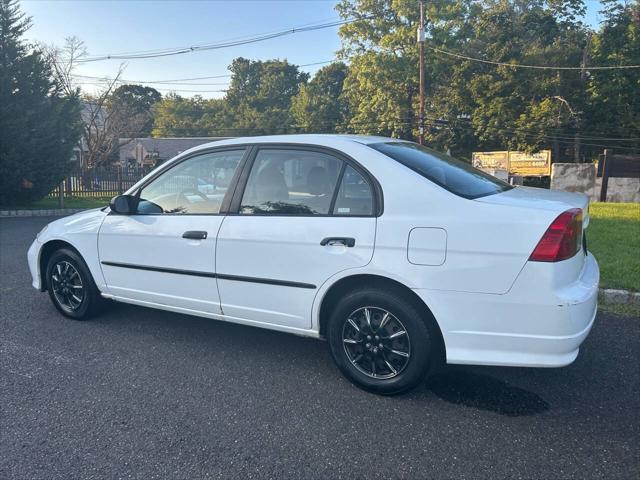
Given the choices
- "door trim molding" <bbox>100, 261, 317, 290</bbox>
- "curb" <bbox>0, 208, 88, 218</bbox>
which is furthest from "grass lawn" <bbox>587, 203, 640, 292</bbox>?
"curb" <bbox>0, 208, 88, 218</bbox>

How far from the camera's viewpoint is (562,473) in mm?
2406

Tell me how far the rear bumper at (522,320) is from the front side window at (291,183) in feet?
3.21

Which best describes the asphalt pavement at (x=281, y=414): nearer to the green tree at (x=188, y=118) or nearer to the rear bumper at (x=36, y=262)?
the rear bumper at (x=36, y=262)

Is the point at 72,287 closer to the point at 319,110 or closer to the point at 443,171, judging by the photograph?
the point at 443,171

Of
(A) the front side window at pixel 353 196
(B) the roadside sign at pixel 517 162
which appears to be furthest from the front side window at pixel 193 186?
(B) the roadside sign at pixel 517 162

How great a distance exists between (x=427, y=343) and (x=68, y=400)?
90.3 inches

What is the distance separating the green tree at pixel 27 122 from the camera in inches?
555

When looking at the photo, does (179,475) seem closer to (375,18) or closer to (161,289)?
(161,289)

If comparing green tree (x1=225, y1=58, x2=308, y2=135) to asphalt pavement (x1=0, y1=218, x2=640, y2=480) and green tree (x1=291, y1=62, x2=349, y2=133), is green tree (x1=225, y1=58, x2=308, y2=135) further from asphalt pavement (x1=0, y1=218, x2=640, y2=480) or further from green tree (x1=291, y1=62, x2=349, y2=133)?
asphalt pavement (x1=0, y1=218, x2=640, y2=480)

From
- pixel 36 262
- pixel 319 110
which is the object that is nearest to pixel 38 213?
pixel 36 262

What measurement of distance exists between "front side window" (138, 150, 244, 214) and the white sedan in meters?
0.01

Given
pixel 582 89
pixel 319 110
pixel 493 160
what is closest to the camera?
pixel 493 160

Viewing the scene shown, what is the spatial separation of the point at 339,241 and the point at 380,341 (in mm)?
692

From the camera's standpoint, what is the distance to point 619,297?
16.3 ft
